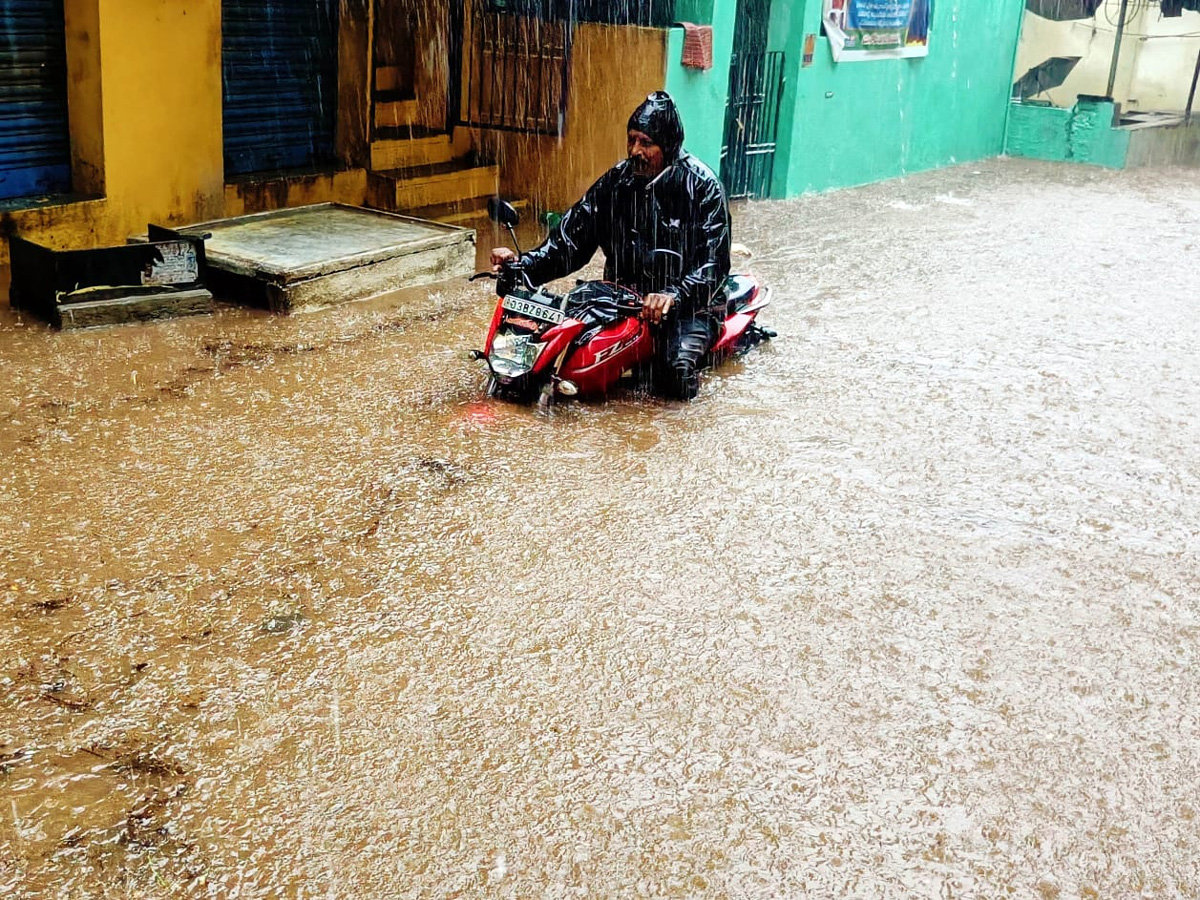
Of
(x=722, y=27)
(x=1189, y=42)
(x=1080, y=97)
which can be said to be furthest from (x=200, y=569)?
(x=1189, y=42)

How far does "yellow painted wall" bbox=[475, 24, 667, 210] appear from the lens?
36.3 ft

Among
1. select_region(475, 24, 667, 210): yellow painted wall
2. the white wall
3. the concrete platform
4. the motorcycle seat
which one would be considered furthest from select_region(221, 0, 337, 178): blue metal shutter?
the white wall

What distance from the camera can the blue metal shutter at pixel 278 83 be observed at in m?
10.0

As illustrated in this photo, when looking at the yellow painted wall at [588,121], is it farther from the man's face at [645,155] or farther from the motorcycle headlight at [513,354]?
the motorcycle headlight at [513,354]

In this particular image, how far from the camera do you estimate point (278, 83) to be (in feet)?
34.1

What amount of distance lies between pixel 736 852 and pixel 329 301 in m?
5.88

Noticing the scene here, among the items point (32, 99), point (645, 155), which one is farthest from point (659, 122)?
point (32, 99)

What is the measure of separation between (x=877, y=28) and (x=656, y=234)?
9276mm

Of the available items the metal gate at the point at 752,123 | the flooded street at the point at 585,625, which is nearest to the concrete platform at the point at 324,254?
the flooded street at the point at 585,625

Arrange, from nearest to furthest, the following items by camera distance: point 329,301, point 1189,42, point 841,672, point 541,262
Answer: point 841,672 < point 541,262 < point 329,301 < point 1189,42

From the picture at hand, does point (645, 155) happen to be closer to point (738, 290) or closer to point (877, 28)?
point (738, 290)

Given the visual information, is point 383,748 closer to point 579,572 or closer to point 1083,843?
point 579,572

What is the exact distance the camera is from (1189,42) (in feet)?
69.3

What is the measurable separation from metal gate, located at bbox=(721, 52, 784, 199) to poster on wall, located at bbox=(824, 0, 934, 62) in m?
1.00
